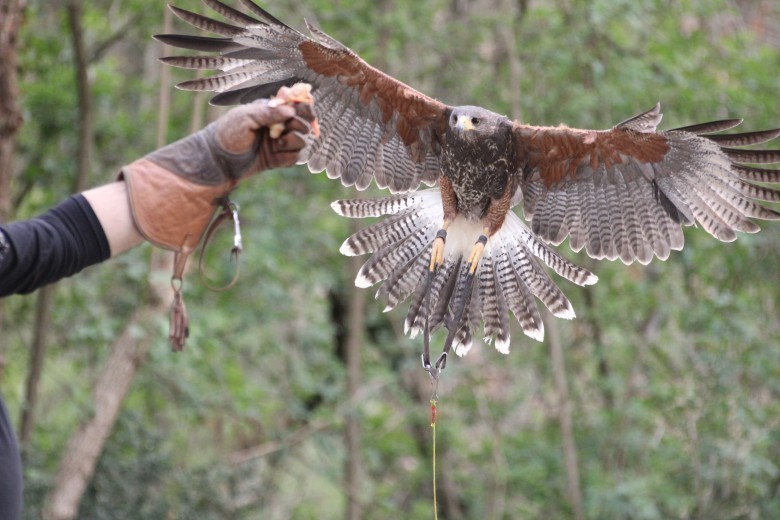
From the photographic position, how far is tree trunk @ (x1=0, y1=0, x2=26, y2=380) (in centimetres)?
447

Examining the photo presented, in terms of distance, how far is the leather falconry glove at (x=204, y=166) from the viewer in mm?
2430

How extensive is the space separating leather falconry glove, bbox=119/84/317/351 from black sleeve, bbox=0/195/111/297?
0.37ft

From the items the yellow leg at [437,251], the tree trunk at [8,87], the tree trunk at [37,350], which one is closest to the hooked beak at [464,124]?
the yellow leg at [437,251]

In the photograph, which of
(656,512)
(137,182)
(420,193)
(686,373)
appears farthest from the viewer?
(686,373)

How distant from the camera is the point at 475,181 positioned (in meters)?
4.03

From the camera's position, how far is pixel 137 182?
7.93 feet

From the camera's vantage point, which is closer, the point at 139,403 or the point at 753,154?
the point at 753,154

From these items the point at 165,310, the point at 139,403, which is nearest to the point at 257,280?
the point at 165,310

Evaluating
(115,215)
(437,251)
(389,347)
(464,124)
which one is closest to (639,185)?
(464,124)

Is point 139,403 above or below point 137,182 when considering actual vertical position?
below

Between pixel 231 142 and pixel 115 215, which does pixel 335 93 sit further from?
pixel 115 215

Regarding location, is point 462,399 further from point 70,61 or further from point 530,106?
point 70,61

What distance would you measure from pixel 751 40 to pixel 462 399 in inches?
136

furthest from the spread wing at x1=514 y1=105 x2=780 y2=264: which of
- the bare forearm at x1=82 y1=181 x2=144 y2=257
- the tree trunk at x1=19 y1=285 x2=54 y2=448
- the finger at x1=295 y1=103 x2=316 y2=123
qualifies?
the tree trunk at x1=19 y1=285 x2=54 y2=448
